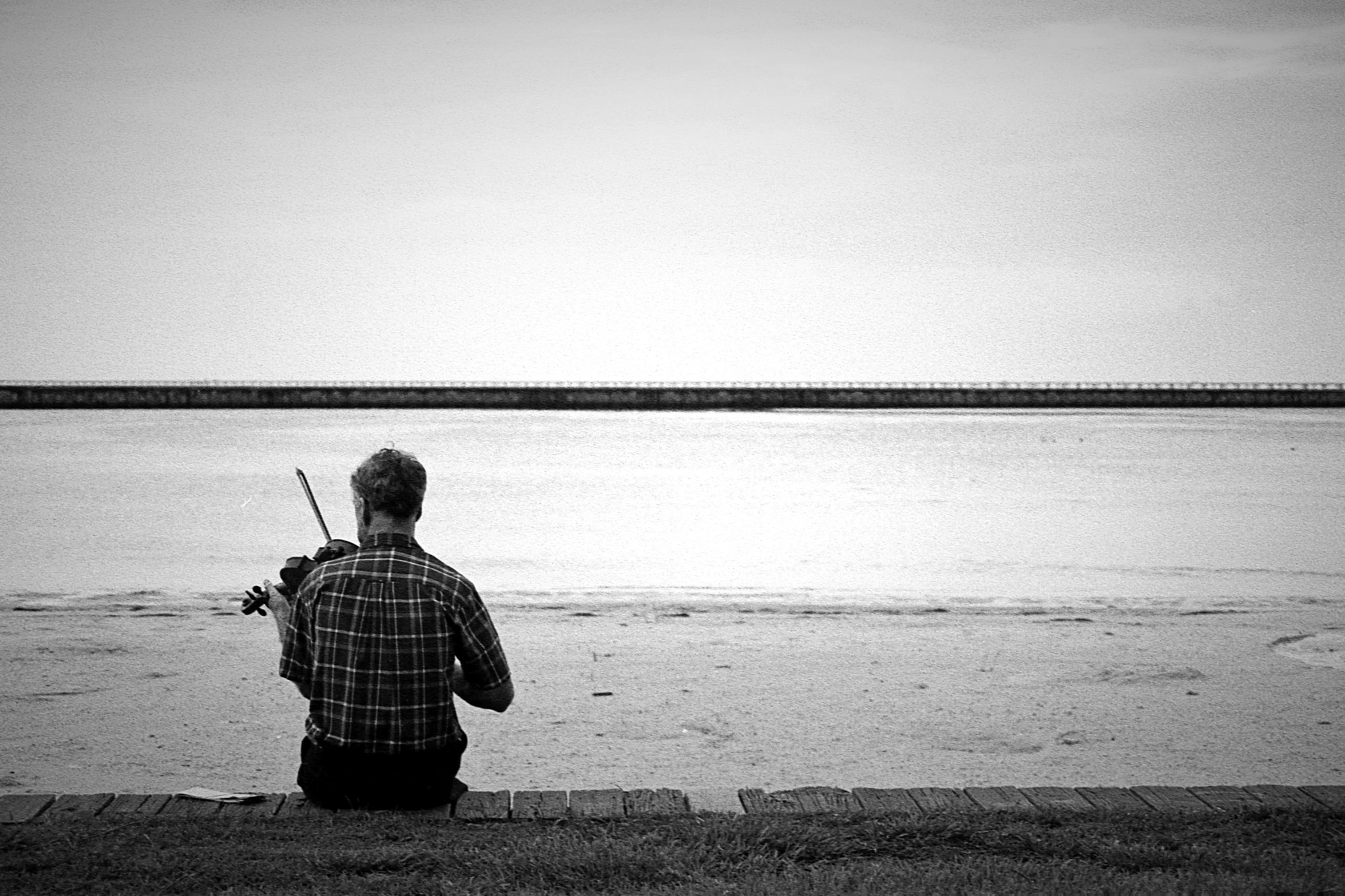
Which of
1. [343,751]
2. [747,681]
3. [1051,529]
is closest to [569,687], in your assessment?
[747,681]

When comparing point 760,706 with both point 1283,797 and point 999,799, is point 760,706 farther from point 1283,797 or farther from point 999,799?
point 1283,797

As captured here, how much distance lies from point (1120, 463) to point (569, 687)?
33851mm

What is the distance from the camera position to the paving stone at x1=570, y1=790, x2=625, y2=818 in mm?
4082

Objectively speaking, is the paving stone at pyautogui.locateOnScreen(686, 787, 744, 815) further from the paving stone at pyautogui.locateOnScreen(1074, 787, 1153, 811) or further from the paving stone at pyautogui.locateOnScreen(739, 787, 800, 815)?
the paving stone at pyautogui.locateOnScreen(1074, 787, 1153, 811)

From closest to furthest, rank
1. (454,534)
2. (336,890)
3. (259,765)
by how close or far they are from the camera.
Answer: (336,890) < (259,765) < (454,534)

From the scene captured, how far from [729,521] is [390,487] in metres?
18.1

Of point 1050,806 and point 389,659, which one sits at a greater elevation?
point 389,659

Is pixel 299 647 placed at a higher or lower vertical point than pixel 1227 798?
higher

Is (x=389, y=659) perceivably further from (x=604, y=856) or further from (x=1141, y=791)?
(x=1141, y=791)

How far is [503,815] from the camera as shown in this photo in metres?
4.10

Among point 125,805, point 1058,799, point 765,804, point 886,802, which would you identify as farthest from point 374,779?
point 1058,799

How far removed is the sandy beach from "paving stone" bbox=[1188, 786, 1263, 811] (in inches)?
47.1

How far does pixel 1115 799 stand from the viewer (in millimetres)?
4293

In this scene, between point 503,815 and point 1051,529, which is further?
point 1051,529
